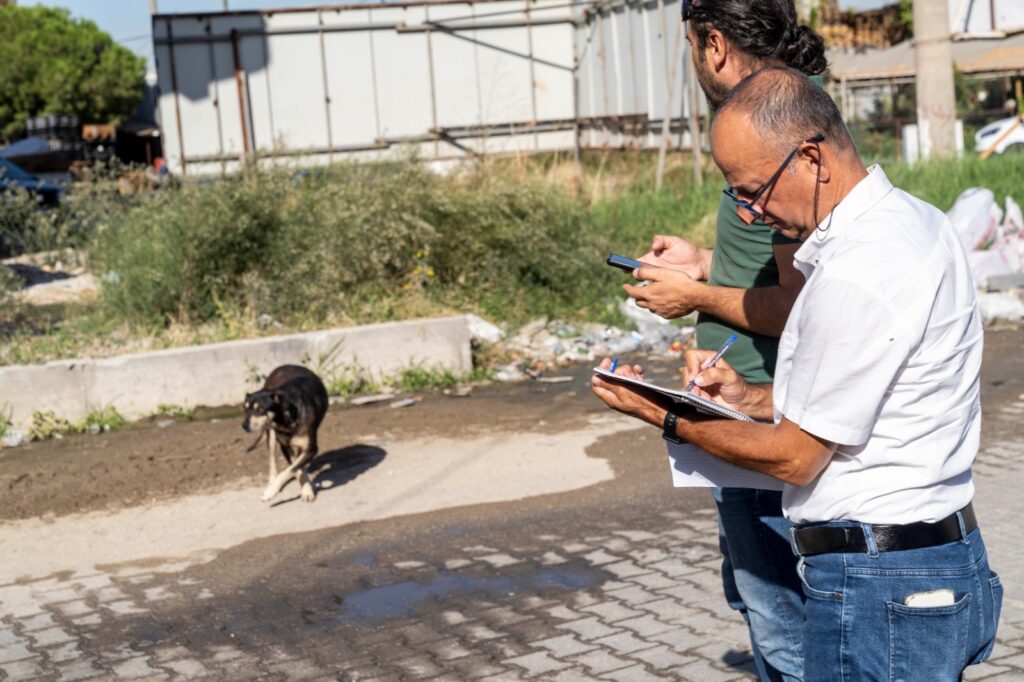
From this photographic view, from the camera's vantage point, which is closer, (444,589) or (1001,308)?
(444,589)

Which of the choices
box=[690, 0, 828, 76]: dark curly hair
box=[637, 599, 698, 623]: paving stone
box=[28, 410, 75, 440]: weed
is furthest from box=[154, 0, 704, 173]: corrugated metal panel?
box=[690, 0, 828, 76]: dark curly hair

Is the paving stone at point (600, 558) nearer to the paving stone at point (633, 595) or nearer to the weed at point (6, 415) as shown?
the paving stone at point (633, 595)

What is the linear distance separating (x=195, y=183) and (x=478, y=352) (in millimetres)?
3274

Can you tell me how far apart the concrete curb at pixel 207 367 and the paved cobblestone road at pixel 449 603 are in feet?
9.88

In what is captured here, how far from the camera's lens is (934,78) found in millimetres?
16000

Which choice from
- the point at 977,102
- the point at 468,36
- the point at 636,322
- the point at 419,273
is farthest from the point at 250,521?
the point at 977,102

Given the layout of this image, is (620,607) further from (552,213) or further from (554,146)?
(554,146)

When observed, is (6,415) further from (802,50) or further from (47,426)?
(802,50)

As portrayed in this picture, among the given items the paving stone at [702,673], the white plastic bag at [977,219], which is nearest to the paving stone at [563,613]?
the paving stone at [702,673]

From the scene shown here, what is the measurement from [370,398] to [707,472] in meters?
6.70

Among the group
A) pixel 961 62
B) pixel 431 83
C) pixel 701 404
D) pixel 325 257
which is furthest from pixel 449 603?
pixel 961 62

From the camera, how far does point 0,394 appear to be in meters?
8.57

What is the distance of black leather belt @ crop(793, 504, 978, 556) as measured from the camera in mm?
2297

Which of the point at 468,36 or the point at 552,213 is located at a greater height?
the point at 468,36
